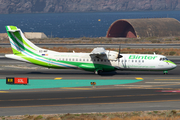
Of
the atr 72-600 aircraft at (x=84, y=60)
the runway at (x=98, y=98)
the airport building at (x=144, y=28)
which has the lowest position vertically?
the runway at (x=98, y=98)

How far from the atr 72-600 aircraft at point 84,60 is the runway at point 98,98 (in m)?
1.58

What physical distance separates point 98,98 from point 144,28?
273 feet

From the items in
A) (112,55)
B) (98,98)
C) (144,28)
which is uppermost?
(144,28)

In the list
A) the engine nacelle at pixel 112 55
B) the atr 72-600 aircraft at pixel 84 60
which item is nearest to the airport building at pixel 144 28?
the atr 72-600 aircraft at pixel 84 60

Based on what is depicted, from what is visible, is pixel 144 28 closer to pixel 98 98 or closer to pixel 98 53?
pixel 98 53

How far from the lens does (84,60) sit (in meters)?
38.2

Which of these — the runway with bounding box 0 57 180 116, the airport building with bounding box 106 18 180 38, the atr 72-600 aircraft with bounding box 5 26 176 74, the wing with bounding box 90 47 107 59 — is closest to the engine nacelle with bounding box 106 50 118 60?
the atr 72-600 aircraft with bounding box 5 26 176 74

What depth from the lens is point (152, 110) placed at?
22.2 m

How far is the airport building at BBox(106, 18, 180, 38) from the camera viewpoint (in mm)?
104725

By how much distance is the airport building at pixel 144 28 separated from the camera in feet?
344

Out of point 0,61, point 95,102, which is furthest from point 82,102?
point 0,61

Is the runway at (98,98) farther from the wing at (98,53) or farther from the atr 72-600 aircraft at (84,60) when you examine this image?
the wing at (98,53)

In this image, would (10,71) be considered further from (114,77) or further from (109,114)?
(109,114)

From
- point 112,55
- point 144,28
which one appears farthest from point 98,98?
point 144,28
